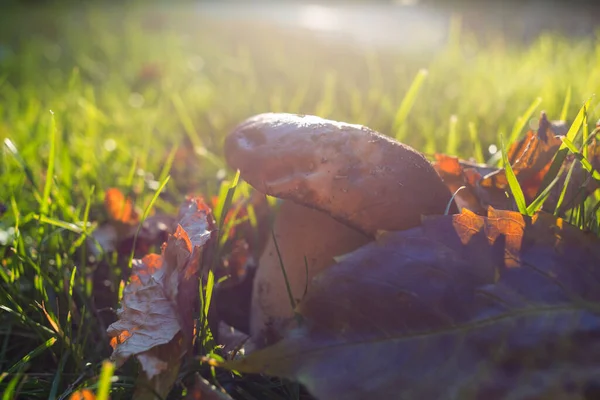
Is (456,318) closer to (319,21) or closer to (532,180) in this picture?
(532,180)

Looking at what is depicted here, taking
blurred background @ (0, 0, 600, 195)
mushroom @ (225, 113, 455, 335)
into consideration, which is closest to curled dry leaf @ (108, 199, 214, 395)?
mushroom @ (225, 113, 455, 335)

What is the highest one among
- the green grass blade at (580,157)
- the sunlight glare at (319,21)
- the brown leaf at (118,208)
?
the green grass blade at (580,157)

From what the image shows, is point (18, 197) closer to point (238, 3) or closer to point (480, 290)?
point (480, 290)

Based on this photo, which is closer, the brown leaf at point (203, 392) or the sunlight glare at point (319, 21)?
Answer: the brown leaf at point (203, 392)

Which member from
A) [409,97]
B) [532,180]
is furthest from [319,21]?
[532,180]

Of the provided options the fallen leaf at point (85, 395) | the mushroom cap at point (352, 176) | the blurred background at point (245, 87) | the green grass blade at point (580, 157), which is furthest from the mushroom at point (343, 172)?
the blurred background at point (245, 87)

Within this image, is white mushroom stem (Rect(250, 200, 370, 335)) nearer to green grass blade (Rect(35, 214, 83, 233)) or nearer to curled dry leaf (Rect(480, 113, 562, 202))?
curled dry leaf (Rect(480, 113, 562, 202))

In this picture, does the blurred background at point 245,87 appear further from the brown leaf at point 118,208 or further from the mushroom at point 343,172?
the mushroom at point 343,172
